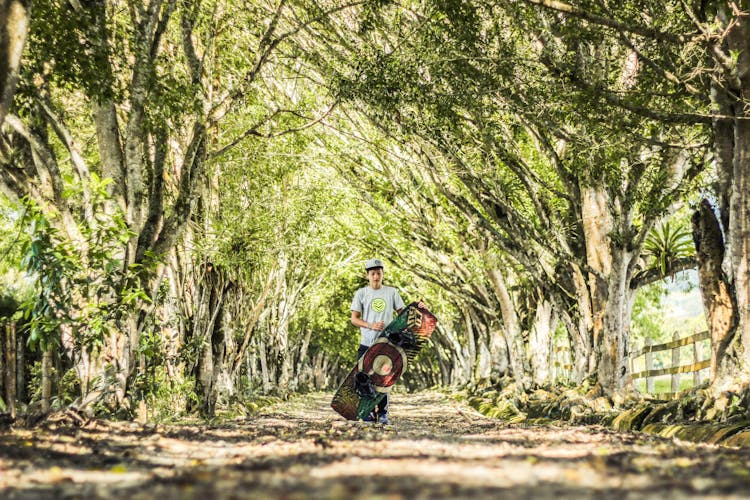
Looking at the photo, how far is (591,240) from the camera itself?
14180 millimetres

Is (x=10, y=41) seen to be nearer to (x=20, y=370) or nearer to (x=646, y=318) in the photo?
(x=20, y=370)

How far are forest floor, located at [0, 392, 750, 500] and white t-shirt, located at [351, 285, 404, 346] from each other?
311cm

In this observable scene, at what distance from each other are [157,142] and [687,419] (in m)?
7.91

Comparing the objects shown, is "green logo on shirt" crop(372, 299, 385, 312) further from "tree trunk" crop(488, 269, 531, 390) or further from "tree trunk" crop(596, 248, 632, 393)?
"tree trunk" crop(488, 269, 531, 390)

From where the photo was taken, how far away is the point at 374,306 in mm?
10406

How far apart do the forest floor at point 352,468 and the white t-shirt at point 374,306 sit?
311 cm

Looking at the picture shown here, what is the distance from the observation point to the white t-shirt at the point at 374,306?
34.2 feet

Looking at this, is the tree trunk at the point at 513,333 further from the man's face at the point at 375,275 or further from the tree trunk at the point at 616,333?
the man's face at the point at 375,275

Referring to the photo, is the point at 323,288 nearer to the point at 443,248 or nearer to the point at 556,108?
the point at 443,248

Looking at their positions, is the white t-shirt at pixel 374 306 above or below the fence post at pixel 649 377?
above

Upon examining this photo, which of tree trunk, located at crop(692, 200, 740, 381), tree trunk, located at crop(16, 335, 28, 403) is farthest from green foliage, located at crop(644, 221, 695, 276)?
tree trunk, located at crop(16, 335, 28, 403)

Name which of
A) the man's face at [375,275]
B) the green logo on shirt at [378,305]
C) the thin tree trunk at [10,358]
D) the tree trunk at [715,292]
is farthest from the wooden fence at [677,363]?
the thin tree trunk at [10,358]

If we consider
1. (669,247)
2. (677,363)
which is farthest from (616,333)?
(677,363)

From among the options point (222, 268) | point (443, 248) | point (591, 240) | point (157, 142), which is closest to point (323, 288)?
point (443, 248)
